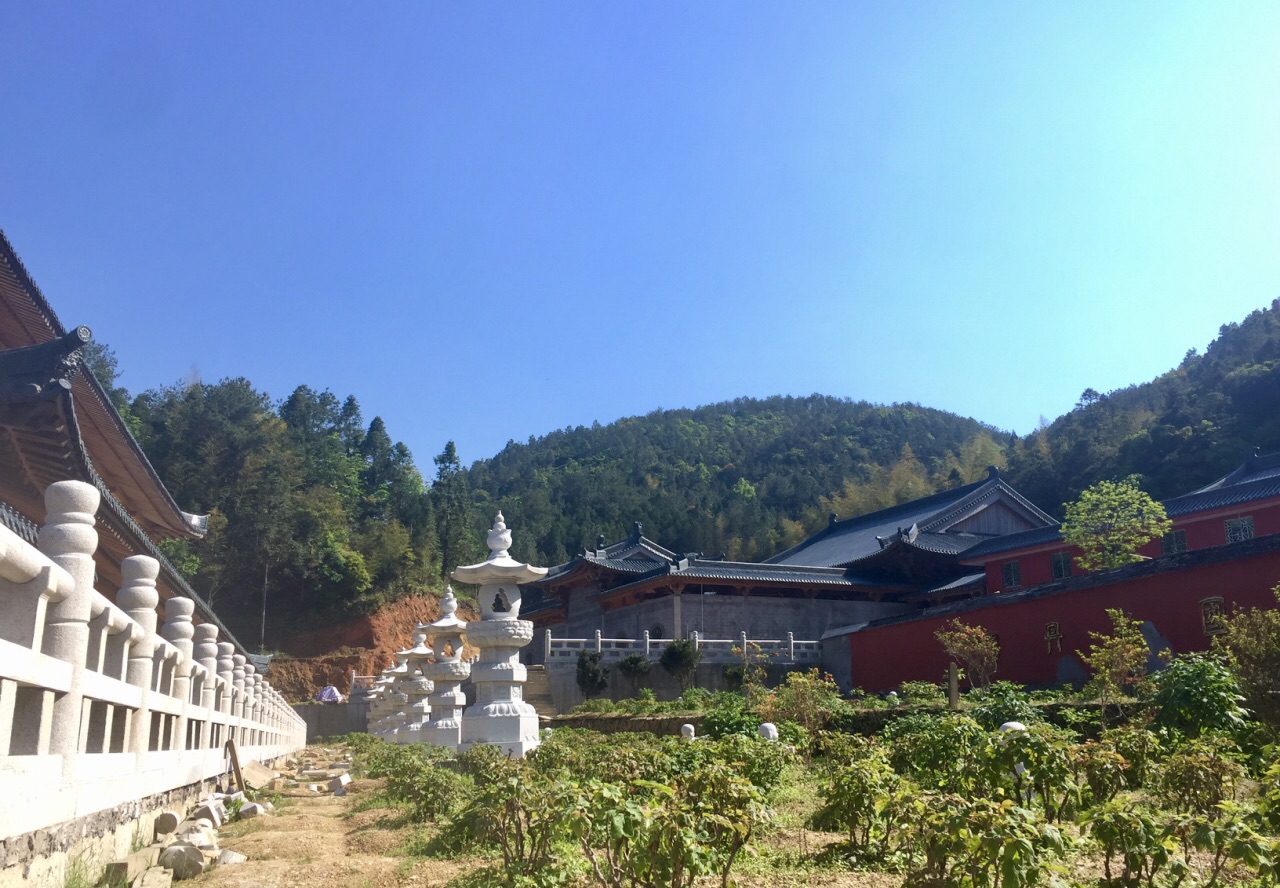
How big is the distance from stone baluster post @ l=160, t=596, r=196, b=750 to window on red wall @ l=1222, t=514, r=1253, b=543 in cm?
2761

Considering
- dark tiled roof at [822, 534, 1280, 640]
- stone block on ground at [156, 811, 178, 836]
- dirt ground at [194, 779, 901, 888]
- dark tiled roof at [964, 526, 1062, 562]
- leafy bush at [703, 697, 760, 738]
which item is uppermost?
dark tiled roof at [964, 526, 1062, 562]

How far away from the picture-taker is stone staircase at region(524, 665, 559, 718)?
2862 centimetres

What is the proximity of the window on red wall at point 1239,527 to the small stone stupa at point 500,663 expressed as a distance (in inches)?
912

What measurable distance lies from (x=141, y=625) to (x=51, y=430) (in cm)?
427

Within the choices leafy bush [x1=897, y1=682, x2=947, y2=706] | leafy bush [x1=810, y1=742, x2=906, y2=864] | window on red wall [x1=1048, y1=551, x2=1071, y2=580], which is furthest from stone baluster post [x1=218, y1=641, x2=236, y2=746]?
window on red wall [x1=1048, y1=551, x2=1071, y2=580]

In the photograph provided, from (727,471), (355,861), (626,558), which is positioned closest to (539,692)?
(626,558)

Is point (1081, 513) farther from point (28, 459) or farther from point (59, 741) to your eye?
point (59, 741)

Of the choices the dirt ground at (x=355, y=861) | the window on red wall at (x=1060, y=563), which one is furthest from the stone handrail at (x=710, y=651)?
the dirt ground at (x=355, y=861)

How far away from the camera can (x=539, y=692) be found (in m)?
30.0

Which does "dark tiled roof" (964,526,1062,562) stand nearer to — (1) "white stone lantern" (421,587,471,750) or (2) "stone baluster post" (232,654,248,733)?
(1) "white stone lantern" (421,587,471,750)

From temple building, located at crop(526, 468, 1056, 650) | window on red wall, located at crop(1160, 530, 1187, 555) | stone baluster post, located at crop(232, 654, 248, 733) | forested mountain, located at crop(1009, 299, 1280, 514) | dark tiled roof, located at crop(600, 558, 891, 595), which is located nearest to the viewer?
stone baluster post, located at crop(232, 654, 248, 733)

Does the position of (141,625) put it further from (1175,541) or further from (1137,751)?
(1175,541)

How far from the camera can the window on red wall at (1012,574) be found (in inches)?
1225

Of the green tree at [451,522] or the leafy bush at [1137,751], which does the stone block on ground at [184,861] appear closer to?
the leafy bush at [1137,751]
